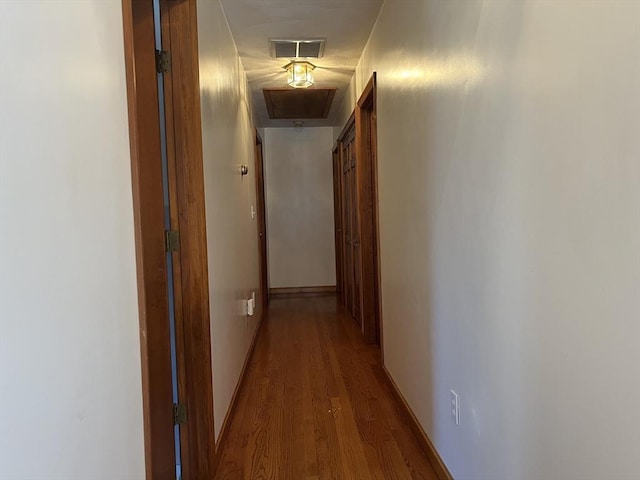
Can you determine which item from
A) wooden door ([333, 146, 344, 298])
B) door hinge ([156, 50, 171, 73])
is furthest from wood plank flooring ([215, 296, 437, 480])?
wooden door ([333, 146, 344, 298])

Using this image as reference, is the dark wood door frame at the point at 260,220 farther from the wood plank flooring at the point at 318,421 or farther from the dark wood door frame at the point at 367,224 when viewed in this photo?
the dark wood door frame at the point at 367,224

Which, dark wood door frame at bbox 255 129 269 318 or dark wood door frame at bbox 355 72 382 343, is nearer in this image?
dark wood door frame at bbox 355 72 382 343

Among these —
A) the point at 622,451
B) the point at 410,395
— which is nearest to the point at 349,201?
the point at 410,395

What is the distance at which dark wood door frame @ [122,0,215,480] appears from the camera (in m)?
1.59

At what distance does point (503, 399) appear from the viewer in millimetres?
1262

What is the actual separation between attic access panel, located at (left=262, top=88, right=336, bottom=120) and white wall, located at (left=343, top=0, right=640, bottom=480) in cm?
238

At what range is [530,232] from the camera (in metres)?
1.10

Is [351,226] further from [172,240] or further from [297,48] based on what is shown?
[172,240]

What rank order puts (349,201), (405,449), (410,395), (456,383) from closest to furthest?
1. (456,383)
2. (405,449)
3. (410,395)
4. (349,201)

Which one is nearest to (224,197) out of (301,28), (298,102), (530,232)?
(301,28)

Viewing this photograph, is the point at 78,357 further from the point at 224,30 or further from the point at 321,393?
the point at 224,30

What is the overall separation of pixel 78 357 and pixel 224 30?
2369 millimetres

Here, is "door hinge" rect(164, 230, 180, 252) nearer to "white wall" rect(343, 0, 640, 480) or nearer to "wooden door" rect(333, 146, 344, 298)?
"white wall" rect(343, 0, 640, 480)

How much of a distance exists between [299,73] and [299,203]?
108 inches
